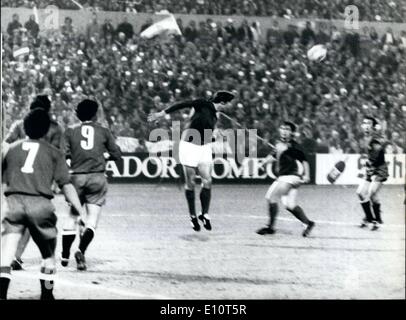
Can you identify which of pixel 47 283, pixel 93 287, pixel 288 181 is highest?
pixel 288 181

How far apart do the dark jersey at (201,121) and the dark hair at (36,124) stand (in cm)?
204

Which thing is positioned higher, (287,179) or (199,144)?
(199,144)

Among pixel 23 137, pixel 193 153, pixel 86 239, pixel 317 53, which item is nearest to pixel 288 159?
pixel 193 153

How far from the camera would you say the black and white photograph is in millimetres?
6723

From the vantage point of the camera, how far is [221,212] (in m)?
7.59

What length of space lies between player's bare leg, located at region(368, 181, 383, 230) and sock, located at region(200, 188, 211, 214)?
154cm

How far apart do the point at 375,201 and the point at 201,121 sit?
1.86 metres

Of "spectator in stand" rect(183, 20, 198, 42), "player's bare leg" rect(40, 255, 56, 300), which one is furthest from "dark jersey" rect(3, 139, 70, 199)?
"spectator in stand" rect(183, 20, 198, 42)

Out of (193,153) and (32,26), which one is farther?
(193,153)

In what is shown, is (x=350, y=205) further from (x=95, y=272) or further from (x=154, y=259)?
(x=95, y=272)

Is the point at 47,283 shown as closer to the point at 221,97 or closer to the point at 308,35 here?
the point at 221,97

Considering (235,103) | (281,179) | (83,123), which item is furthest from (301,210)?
(83,123)

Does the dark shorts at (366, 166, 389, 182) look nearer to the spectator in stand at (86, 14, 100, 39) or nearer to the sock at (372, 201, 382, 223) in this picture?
the sock at (372, 201, 382, 223)

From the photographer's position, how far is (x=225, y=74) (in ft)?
27.0
